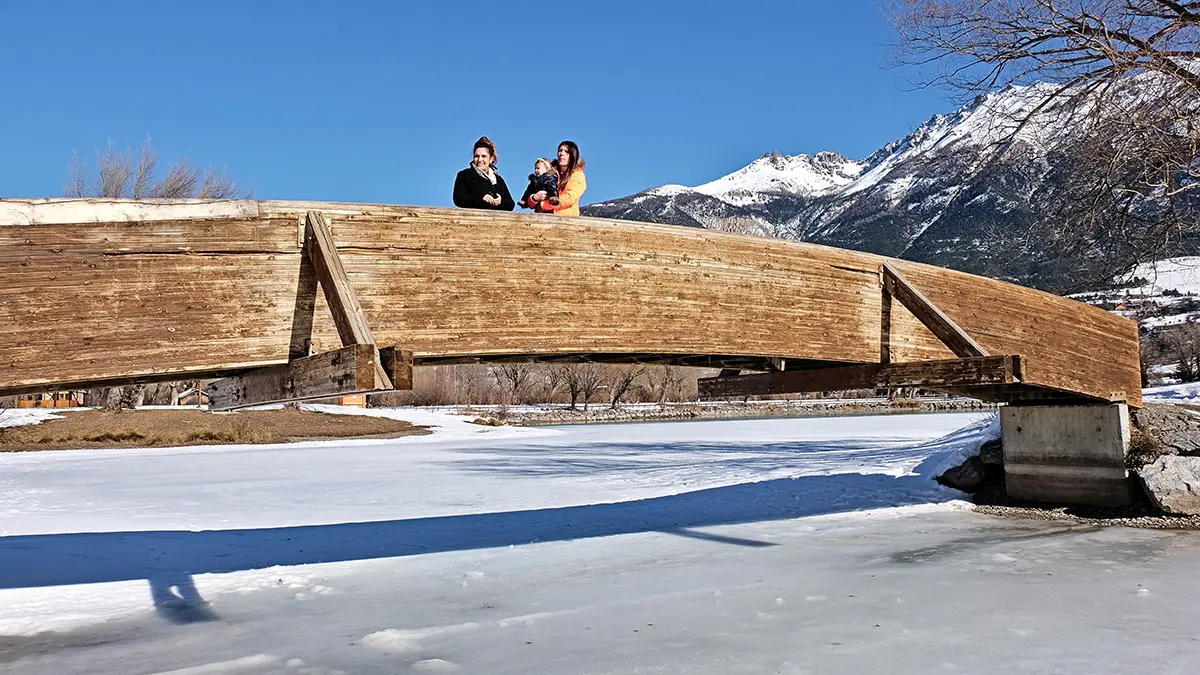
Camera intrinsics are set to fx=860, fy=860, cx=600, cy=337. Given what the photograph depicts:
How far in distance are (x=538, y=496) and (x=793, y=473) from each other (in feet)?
13.3

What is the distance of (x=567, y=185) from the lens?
602cm

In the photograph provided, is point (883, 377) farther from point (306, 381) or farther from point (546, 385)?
point (546, 385)

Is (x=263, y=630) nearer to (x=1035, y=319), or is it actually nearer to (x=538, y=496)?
(x=538, y=496)

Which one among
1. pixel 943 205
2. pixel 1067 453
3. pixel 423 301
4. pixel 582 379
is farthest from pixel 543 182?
pixel 582 379

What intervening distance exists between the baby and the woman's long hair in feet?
0.21

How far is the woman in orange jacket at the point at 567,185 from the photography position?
5895 mm

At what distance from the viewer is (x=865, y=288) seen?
657cm

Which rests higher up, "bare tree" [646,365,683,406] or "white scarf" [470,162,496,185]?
"white scarf" [470,162,496,185]

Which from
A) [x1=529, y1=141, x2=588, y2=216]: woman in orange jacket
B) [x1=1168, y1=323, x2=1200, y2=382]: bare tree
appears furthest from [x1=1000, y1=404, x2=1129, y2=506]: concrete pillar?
[x1=1168, y1=323, x2=1200, y2=382]: bare tree

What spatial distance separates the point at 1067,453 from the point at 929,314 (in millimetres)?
4818

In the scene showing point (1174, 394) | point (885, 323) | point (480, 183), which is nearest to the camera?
point (480, 183)

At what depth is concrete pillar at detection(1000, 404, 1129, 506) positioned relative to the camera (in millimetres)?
9422

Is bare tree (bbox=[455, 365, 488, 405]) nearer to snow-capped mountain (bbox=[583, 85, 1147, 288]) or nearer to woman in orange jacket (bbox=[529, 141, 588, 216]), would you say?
snow-capped mountain (bbox=[583, 85, 1147, 288])

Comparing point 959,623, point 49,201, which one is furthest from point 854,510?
point 49,201
